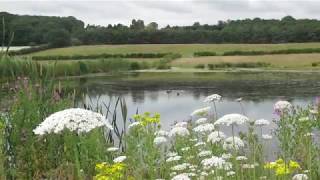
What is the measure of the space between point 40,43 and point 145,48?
53.1ft

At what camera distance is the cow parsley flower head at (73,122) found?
11.1ft

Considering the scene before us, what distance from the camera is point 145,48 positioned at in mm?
89375

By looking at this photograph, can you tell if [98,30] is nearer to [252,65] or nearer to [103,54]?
[103,54]

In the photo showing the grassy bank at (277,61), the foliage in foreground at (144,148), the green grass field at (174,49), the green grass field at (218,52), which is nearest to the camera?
the foliage in foreground at (144,148)

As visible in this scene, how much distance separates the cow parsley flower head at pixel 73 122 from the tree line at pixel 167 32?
224ft

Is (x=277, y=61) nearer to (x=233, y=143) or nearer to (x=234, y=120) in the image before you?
(x=233, y=143)

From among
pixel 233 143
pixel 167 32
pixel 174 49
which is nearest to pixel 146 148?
pixel 233 143

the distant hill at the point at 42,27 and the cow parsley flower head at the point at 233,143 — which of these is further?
the distant hill at the point at 42,27

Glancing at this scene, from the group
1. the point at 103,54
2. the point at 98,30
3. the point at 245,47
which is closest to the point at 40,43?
the point at 103,54

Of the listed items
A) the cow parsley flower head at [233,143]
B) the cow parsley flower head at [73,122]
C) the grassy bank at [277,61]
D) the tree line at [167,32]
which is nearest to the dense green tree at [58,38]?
the tree line at [167,32]

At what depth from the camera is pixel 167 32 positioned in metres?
106

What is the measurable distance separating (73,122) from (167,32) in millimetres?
103377

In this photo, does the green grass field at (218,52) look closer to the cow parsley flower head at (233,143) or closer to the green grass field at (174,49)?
the green grass field at (174,49)

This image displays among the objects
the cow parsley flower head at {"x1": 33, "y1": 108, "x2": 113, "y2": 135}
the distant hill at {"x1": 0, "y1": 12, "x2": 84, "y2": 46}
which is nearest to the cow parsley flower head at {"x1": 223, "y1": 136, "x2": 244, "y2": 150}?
the cow parsley flower head at {"x1": 33, "y1": 108, "x2": 113, "y2": 135}
